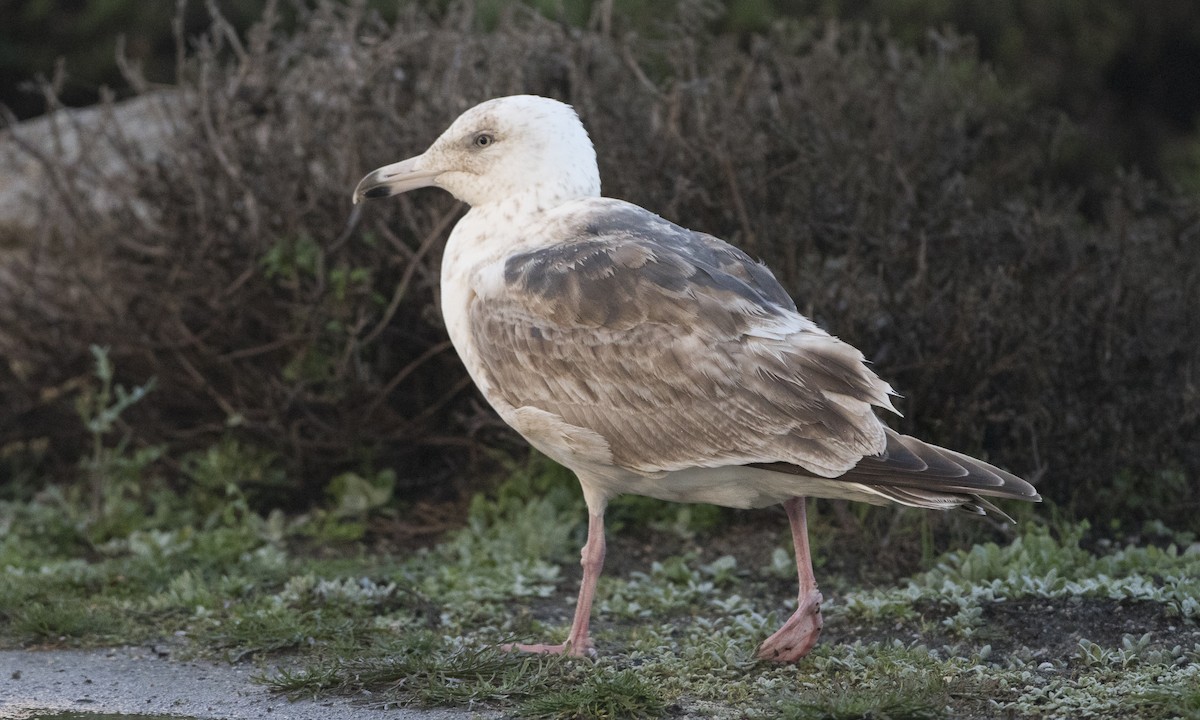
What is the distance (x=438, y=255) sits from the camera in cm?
655

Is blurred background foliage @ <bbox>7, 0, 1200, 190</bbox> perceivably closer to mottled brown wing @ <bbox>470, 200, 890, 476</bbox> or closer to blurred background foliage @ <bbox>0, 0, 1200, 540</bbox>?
blurred background foliage @ <bbox>0, 0, 1200, 540</bbox>

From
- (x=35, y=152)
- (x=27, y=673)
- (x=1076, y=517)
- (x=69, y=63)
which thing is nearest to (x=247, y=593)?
(x=27, y=673)

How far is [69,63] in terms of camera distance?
10844 mm

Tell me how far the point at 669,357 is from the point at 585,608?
0.86 meters

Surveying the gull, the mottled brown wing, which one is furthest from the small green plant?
the mottled brown wing

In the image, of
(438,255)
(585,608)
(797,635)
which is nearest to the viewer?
(797,635)

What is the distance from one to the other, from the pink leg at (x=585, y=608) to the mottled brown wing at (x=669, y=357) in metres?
0.36

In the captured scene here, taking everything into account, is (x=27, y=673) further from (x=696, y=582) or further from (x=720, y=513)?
(x=720, y=513)

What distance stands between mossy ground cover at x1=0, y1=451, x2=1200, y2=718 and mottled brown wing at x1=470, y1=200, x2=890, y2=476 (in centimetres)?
69

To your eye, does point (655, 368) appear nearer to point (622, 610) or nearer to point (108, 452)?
point (622, 610)

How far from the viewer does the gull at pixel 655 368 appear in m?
4.50

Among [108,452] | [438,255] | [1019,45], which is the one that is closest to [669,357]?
[438,255]

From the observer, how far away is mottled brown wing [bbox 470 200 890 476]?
4.53 m

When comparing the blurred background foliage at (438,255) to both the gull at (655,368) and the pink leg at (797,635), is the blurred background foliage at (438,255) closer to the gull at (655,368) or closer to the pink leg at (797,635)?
the gull at (655,368)
